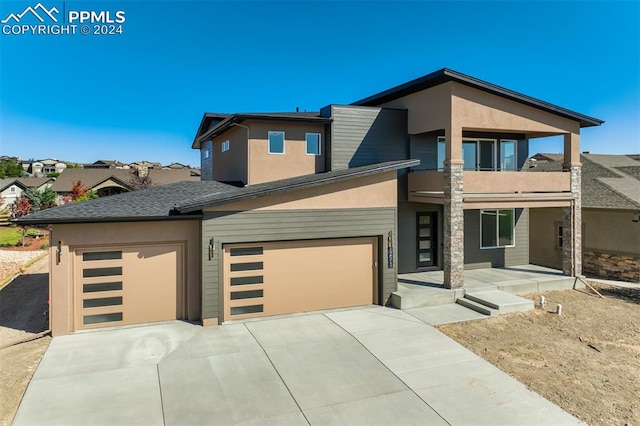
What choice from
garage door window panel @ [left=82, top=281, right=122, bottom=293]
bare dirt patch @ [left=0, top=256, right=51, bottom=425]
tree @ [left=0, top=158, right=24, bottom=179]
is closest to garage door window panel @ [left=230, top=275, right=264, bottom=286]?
garage door window panel @ [left=82, top=281, right=122, bottom=293]

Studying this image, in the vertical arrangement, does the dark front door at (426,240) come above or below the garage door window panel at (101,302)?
above

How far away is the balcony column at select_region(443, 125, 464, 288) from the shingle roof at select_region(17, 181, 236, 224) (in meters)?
7.77

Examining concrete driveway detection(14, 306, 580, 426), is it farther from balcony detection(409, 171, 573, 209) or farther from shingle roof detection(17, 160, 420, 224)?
balcony detection(409, 171, 573, 209)

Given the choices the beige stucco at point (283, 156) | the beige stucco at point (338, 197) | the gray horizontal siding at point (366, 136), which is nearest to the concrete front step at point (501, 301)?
the beige stucco at point (338, 197)

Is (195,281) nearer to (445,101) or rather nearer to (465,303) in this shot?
(465,303)

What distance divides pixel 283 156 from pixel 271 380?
8653 mm

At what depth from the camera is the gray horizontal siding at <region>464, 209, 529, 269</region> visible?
49.8 ft

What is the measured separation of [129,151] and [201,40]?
3067 inches

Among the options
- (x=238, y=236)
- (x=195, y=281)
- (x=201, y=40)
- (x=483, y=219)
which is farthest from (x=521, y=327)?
(x=201, y=40)

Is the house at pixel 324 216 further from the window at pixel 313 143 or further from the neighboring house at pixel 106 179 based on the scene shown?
the neighboring house at pixel 106 179

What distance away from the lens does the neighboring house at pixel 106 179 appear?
44.5 m

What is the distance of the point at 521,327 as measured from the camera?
9.72m

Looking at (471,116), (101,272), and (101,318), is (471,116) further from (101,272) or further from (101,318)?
(101,318)

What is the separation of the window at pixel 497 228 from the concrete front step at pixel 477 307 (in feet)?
15.0
